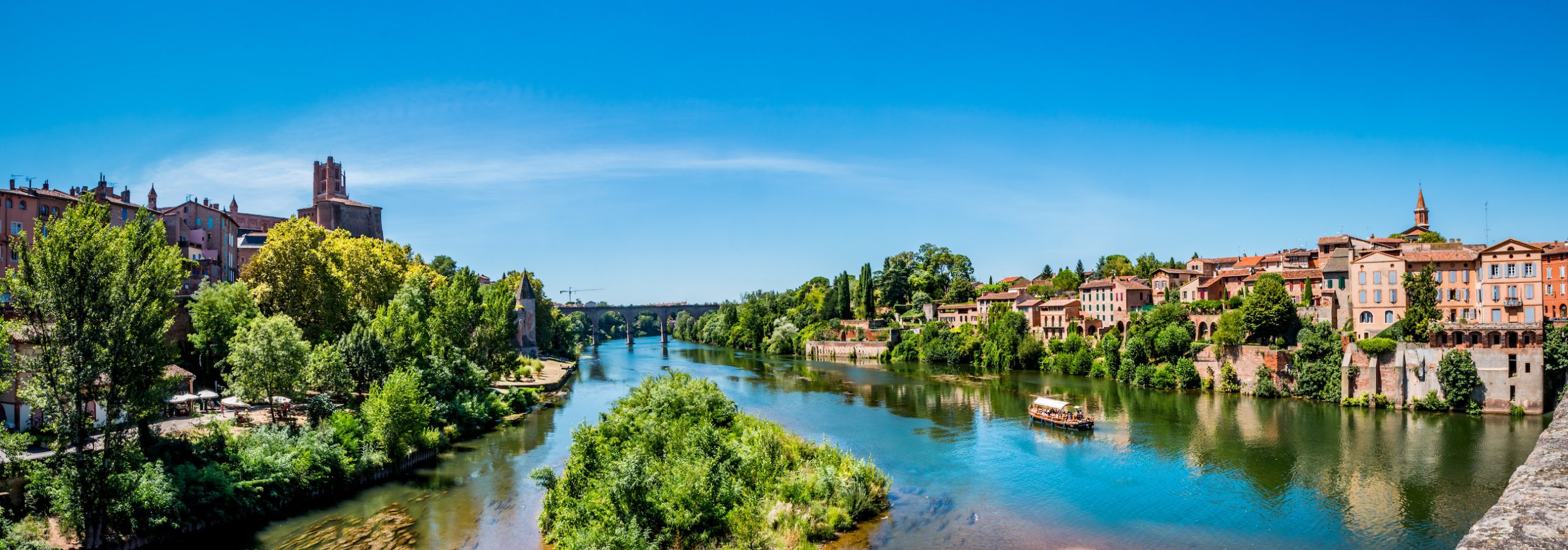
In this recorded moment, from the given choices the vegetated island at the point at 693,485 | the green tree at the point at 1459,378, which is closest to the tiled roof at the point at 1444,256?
the green tree at the point at 1459,378

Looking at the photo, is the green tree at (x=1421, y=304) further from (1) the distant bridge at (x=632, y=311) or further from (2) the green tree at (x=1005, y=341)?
(1) the distant bridge at (x=632, y=311)

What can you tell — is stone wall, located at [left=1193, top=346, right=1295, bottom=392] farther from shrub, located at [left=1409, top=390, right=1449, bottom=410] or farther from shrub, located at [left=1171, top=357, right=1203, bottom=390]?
shrub, located at [left=1409, top=390, right=1449, bottom=410]

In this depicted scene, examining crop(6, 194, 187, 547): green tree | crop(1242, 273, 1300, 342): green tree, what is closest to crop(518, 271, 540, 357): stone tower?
crop(6, 194, 187, 547): green tree

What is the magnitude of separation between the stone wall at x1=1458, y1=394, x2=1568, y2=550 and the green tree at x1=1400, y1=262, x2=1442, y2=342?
29734mm

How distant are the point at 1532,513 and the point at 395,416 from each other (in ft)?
92.9

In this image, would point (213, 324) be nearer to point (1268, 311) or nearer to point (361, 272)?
point (361, 272)

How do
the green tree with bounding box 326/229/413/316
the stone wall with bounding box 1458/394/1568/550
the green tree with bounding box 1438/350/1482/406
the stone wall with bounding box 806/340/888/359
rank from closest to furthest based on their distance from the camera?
1. the stone wall with bounding box 1458/394/1568/550
2. the green tree with bounding box 1438/350/1482/406
3. the green tree with bounding box 326/229/413/316
4. the stone wall with bounding box 806/340/888/359

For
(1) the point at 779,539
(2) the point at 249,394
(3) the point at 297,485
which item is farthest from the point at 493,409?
(1) the point at 779,539

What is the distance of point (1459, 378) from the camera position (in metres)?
37.2

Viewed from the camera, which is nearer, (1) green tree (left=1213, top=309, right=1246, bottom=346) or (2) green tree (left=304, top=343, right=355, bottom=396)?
(2) green tree (left=304, top=343, right=355, bottom=396)

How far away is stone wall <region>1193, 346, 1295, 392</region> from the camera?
44094 millimetres

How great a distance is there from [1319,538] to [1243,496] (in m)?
3.83

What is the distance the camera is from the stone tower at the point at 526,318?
6956 centimetres

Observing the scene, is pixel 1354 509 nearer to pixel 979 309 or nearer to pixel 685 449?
pixel 685 449
